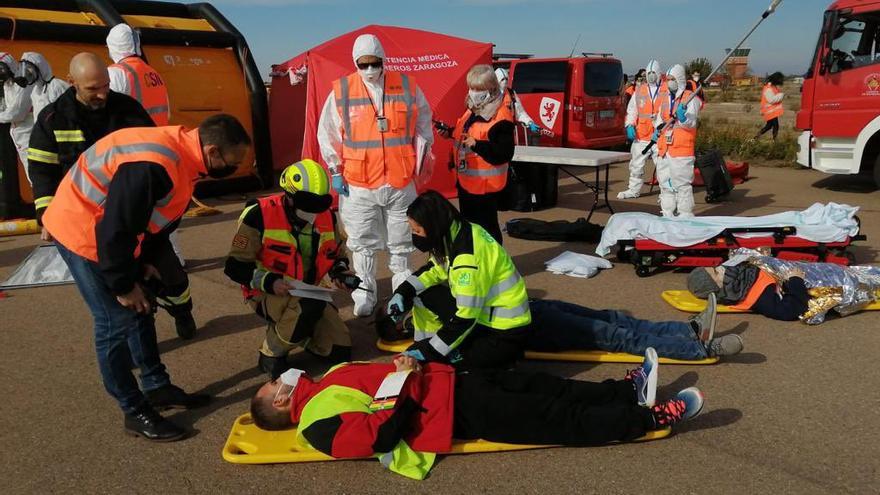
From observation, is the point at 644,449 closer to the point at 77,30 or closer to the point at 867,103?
the point at 867,103

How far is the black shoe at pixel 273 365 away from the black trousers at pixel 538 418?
56.3 inches

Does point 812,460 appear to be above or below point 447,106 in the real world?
below

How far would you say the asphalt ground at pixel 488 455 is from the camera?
9.66 feet

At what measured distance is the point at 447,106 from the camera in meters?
9.85

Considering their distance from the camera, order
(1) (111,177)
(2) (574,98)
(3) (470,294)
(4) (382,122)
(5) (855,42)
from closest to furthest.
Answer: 1. (1) (111,177)
2. (3) (470,294)
3. (4) (382,122)
4. (5) (855,42)
5. (2) (574,98)

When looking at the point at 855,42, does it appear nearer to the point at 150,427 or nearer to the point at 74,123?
the point at 74,123

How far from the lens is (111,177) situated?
2848 millimetres

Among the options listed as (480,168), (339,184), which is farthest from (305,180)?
(480,168)

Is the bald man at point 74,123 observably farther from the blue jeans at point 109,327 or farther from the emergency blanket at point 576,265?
the emergency blanket at point 576,265

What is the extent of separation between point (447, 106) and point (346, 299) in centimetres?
509

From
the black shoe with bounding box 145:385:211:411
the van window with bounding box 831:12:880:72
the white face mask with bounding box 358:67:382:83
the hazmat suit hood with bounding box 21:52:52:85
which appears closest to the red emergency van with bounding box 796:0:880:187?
the van window with bounding box 831:12:880:72

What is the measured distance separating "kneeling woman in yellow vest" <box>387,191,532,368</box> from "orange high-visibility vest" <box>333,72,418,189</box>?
129 centimetres

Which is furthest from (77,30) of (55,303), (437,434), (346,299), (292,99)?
(437,434)

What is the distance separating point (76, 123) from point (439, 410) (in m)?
2.88
